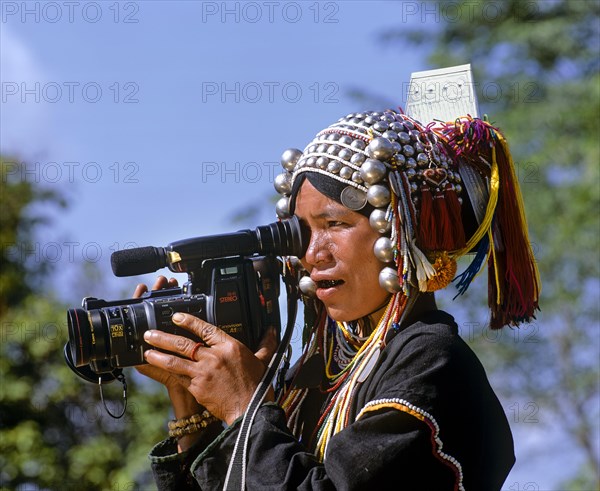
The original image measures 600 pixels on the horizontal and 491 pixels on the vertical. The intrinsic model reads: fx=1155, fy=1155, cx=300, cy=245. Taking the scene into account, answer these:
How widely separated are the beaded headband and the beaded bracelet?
666 mm

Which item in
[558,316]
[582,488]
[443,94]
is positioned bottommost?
[582,488]

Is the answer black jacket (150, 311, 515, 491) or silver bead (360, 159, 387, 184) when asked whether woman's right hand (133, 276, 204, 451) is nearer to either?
black jacket (150, 311, 515, 491)

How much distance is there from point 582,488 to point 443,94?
8456 millimetres

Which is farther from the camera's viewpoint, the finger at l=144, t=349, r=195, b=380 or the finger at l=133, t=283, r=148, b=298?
the finger at l=133, t=283, r=148, b=298

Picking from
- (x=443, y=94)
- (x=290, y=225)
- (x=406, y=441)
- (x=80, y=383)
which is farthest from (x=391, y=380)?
(x=80, y=383)

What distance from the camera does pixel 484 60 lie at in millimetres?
13703

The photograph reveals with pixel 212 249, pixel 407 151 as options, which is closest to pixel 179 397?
pixel 212 249

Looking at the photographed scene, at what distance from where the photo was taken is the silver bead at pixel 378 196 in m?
3.39

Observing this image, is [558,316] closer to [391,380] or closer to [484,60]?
[484,60]

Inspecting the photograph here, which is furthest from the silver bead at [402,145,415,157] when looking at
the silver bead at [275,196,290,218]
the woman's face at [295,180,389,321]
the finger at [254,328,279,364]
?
the finger at [254,328,279,364]

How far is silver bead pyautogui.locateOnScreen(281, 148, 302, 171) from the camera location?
3750 millimetres

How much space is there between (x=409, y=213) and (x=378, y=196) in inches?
4.2

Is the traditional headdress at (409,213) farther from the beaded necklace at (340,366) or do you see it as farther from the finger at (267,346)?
the finger at (267,346)

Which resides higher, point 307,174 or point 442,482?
point 307,174
